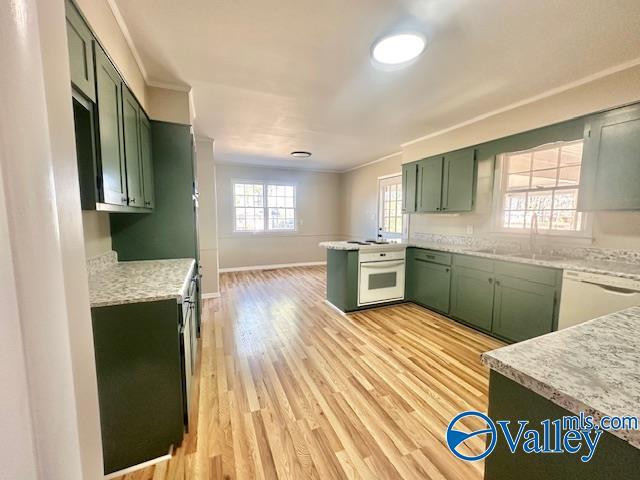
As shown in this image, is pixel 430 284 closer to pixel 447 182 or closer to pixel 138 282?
pixel 447 182

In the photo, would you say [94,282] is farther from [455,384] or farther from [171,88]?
[455,384]

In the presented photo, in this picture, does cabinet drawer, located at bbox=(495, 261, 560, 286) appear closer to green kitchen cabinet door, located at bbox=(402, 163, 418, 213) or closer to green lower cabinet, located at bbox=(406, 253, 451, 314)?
green lower cabinet, located at bbox=(406, 253, 451, 314)

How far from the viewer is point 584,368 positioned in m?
0.70

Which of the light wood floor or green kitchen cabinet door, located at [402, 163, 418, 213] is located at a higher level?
green kitchen cabinet door, located at [402, 163, 418, 213]

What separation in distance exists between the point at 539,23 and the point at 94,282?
3.31 meters

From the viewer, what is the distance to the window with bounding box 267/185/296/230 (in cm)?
656

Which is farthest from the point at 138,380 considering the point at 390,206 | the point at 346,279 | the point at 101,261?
the point at 390,206

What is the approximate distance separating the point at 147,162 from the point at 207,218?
1.88 m

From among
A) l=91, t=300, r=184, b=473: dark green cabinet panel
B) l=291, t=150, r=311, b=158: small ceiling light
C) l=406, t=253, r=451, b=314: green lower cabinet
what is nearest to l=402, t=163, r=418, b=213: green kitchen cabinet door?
l=406, t=253, r=451, b=314: green lower cabinet

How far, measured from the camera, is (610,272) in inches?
77.7

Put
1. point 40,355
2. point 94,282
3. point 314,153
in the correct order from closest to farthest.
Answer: point 40,355 → point 94,282 → point 314,153

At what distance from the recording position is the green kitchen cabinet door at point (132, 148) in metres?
1.77

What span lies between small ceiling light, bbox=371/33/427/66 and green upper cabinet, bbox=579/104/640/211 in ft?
5.81

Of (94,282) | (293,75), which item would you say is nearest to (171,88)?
(293,75)
